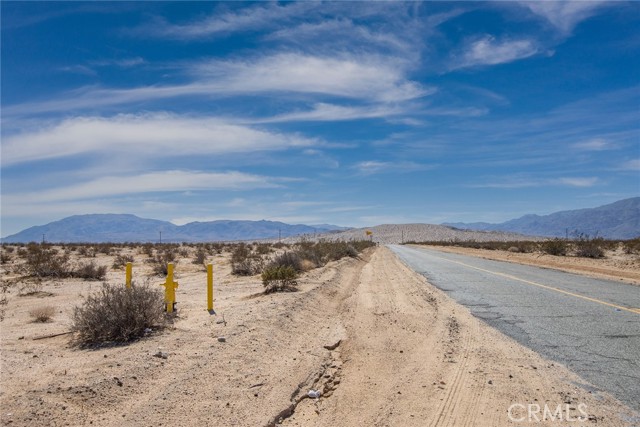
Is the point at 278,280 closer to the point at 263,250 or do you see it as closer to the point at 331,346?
the point at 331,346

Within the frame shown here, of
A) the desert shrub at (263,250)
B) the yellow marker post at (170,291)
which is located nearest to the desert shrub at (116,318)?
the yellow marker post at (170,291)

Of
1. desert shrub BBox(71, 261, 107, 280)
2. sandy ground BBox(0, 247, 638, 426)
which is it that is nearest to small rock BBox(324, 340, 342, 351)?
sandy ground BBox(0, 247, 638, 426)

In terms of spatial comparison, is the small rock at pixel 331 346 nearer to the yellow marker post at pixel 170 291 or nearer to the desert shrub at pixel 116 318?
the desert shrub at pixel 116 318

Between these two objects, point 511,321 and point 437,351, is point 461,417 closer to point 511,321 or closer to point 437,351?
point 437,351

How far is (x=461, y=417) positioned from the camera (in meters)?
5.24

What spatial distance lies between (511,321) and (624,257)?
2915 cm

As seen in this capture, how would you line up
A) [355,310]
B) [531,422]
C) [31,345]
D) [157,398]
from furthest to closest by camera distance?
[355,310] → [31,345] → [157,398] → [531,422]

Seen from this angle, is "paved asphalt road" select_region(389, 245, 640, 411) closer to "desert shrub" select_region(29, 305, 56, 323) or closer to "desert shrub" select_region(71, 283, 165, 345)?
→ "desert shrub" select_region(71, 283, 165, 345)

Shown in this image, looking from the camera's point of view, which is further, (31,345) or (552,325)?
(552,325)

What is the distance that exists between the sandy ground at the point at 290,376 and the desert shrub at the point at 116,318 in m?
0.41

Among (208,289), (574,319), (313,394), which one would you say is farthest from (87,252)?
(313,394)

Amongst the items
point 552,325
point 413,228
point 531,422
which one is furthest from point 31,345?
point 413,228

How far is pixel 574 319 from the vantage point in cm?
1035

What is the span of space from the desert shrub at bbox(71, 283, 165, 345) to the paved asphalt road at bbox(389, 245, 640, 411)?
259 inches
